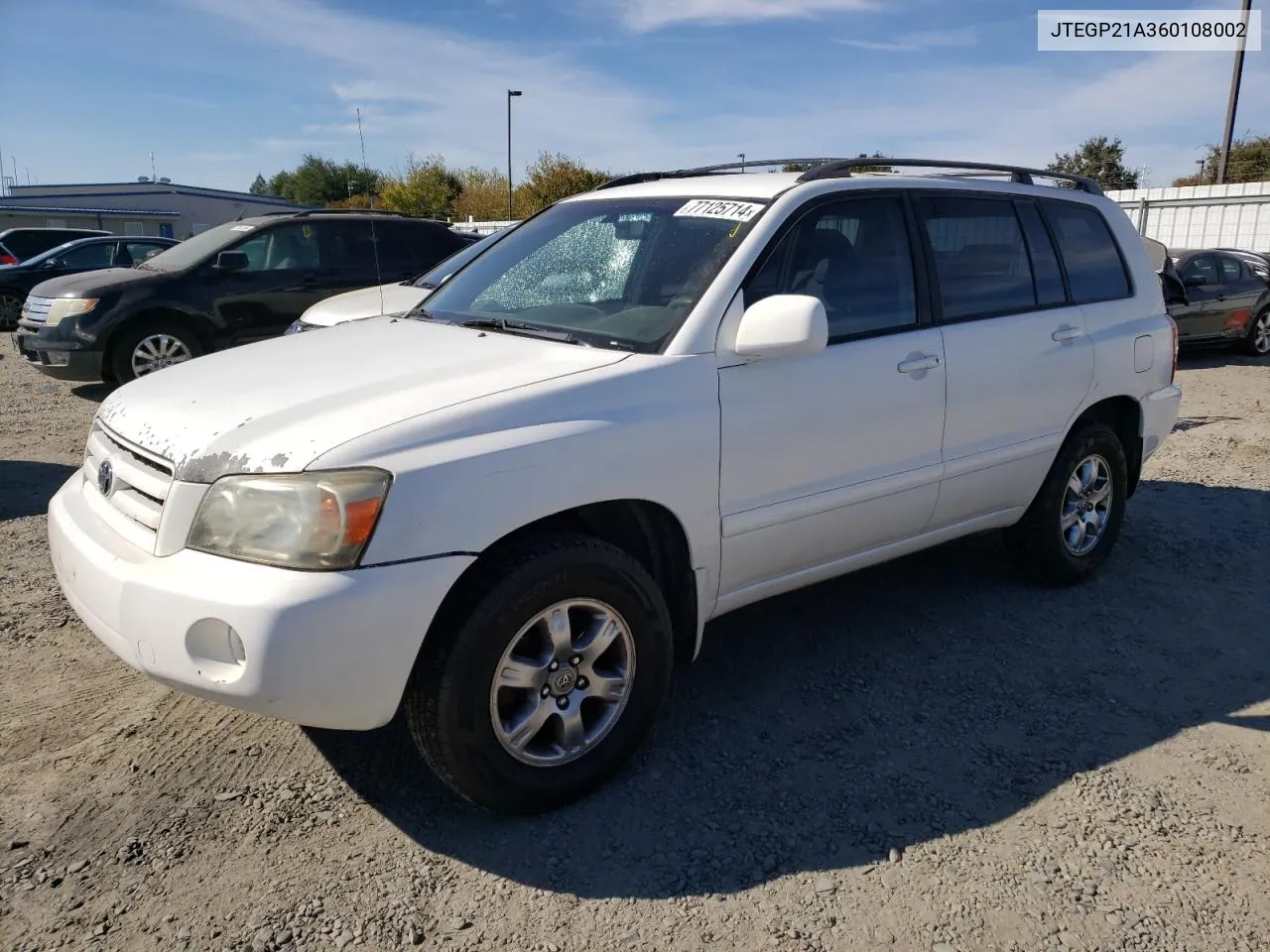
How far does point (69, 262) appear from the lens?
1480 centimetres

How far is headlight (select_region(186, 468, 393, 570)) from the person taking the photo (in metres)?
2.39

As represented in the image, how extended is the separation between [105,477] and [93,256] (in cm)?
1394

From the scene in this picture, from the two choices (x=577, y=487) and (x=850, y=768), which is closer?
(x=577, y=487)

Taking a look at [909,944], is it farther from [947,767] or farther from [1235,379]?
[1235,379]

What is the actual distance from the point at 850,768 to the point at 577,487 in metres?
1.31

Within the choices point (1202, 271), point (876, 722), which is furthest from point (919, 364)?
point (1202, 271)

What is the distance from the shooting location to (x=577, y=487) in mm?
2729

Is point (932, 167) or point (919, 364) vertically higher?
point (932, 167)

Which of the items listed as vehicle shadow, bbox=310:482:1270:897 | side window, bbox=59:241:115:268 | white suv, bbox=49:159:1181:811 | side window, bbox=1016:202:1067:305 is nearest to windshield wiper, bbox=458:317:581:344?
white suv, bbox=49:159:1181:811

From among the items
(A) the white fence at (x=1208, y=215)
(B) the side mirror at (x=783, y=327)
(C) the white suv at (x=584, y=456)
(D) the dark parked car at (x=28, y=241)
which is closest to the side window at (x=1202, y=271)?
(A) the white fence at (x=1208, y=215)

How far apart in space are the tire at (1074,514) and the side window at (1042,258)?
0.65m

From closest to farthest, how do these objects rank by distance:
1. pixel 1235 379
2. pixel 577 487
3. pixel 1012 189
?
pixel 577 487, pixel 1012 189, pixel 1235 379

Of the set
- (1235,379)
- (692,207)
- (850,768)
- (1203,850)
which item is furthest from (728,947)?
(1235,379)

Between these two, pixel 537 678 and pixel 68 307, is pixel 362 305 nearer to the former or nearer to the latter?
pixel 68 307
